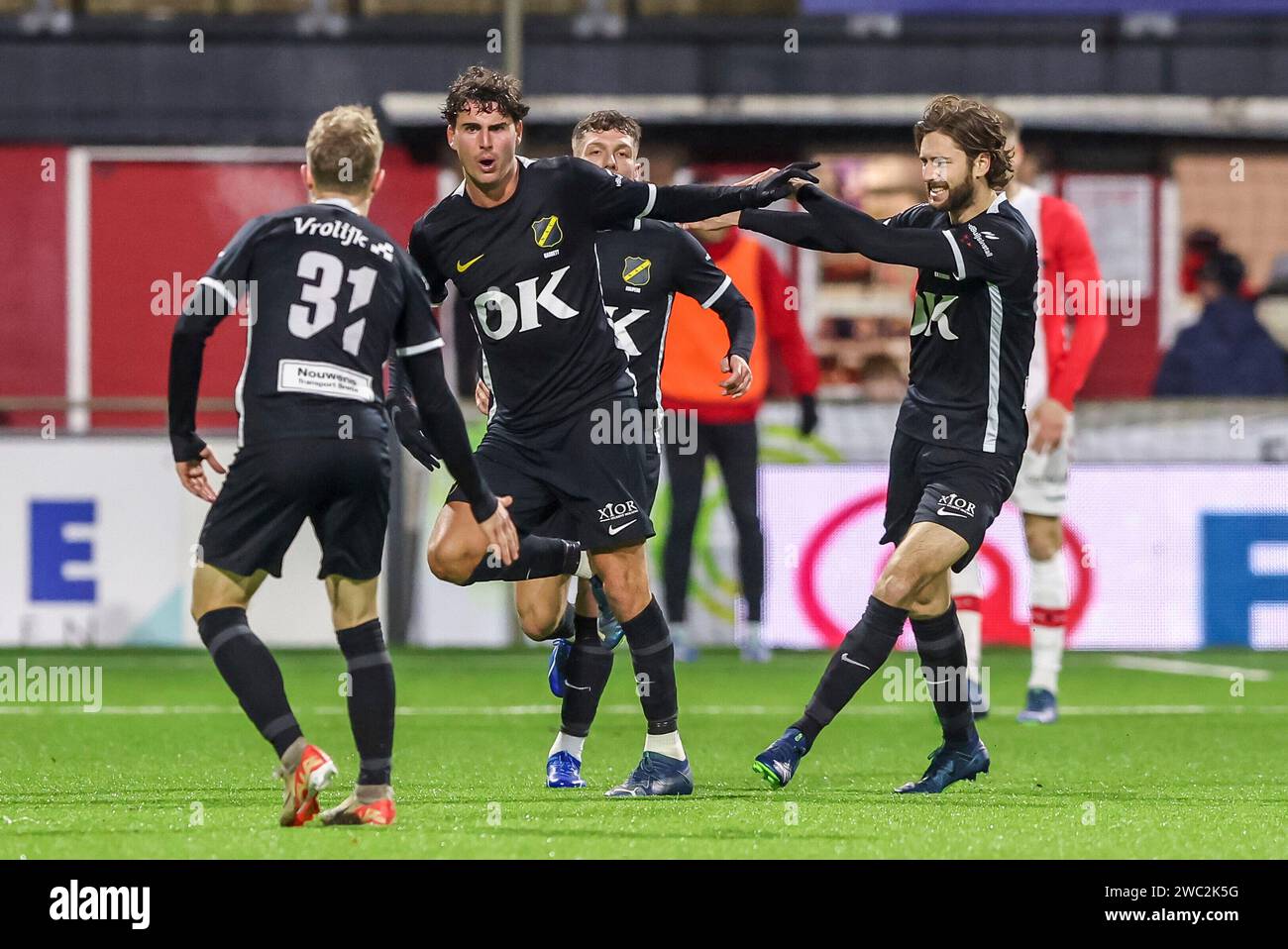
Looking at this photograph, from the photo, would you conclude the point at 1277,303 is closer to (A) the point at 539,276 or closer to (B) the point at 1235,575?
(B) the point at 1235,575

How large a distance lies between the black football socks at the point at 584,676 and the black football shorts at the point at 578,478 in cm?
40

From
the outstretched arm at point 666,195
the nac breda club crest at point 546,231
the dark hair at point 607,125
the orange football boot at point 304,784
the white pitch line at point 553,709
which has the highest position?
the dark hair at point 607,125

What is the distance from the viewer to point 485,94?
245 inches

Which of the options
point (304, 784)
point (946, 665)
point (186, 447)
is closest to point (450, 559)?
point (186, 447)

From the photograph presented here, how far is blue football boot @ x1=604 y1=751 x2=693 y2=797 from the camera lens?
6.43 m

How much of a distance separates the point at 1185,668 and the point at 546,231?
629 centimetres

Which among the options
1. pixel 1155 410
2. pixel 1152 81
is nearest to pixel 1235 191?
pixel 1152 81

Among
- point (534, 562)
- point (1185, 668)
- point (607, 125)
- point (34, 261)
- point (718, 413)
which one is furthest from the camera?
point (34, 261)

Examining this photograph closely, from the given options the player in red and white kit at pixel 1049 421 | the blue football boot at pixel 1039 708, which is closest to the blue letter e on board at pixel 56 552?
the player in red and white kit at pixel 1049 421

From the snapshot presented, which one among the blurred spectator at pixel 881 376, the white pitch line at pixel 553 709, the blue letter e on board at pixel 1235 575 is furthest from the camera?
the blurred spectator at pixel 881 376

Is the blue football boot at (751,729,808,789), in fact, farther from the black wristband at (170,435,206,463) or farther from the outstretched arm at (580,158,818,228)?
the black wristband at (170,435,206,463)

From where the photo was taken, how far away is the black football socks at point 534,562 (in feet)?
21.0

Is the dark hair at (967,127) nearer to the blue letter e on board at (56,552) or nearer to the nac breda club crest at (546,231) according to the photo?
the nac breda club crest at (546,231)

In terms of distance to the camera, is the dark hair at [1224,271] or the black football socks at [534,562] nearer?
the black football socks at [534,562]
